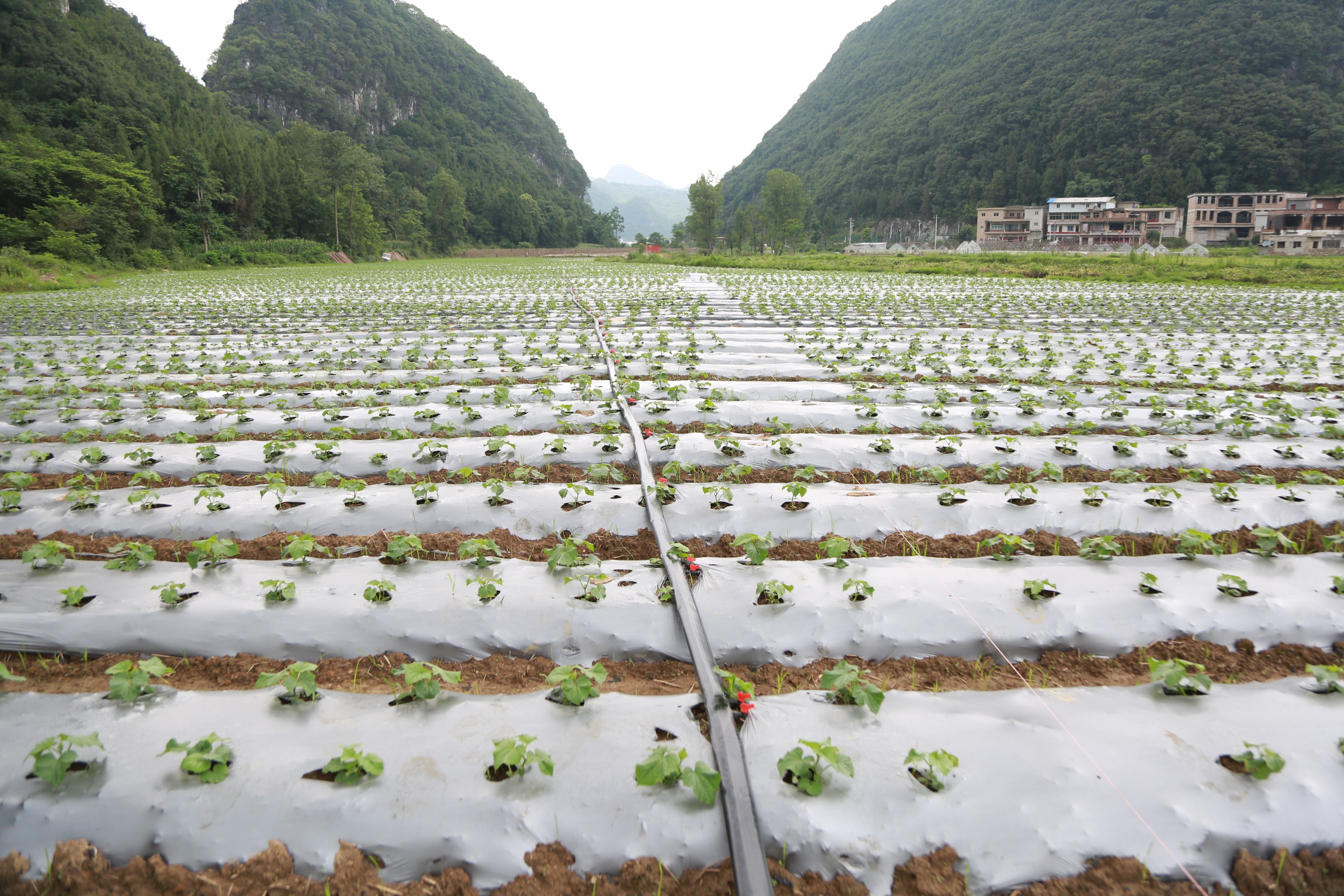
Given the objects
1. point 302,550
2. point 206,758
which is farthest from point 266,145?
point 206,758

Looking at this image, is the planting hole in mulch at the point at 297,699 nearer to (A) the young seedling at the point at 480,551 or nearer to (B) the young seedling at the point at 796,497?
(A) the young seedling at the point at 480,551

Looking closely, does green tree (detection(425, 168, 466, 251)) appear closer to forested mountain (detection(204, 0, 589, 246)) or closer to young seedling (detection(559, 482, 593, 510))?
forested mountain (detection(204, 0, 589, 246))

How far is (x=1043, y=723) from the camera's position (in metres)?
2.16

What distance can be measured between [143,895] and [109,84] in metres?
76.0

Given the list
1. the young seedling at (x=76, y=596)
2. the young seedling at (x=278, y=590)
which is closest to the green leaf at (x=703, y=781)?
the young seedling at (x=278, y=590)

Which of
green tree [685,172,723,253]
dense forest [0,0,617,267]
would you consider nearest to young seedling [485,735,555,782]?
dense forest [0,0,617,267]

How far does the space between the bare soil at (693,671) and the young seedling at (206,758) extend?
1.56 ft

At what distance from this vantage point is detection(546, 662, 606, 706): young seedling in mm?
2232

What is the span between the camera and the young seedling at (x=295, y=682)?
2236 millimetres

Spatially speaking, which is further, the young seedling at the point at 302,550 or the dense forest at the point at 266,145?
the dense forest at the point at 266,145

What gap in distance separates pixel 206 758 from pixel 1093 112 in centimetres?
12712

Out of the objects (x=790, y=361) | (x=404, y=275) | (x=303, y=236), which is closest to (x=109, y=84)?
(x=303, y=236)

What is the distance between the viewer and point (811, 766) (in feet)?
6.28

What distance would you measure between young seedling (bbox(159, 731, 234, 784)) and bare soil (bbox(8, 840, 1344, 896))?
0.23 meters
